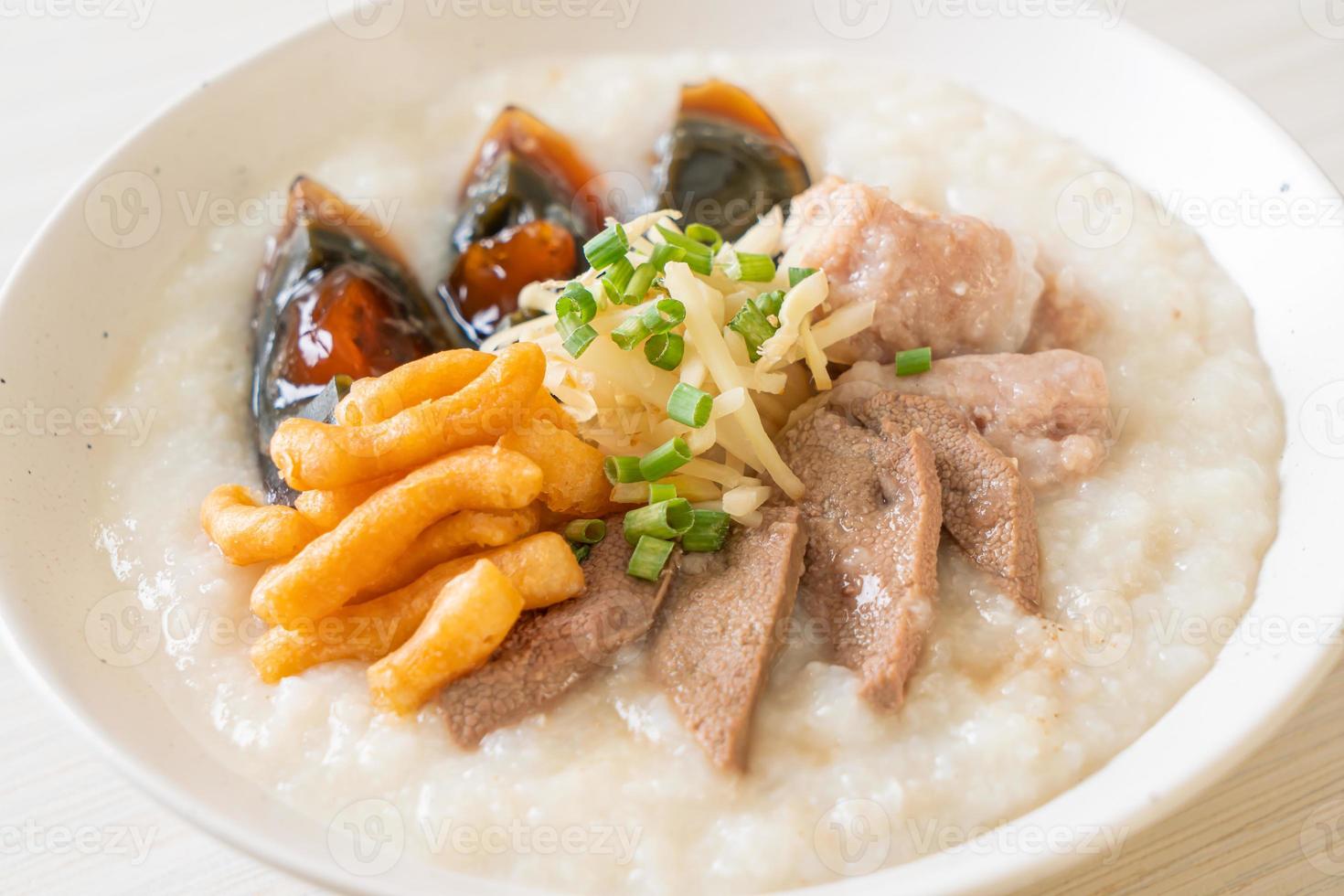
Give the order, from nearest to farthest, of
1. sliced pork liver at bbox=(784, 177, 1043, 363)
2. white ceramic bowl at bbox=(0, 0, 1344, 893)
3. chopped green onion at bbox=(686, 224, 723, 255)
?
white ceramic bowl at bbox=(0, 0, 1344, 893)
sliced pork liver at bbox=(784, 177, 1043, 363)
chopped green onion at bbox=(686, 224, 723, 255)

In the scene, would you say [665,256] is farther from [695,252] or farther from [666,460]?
[666,460]

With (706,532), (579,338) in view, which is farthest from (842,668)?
(579,338)

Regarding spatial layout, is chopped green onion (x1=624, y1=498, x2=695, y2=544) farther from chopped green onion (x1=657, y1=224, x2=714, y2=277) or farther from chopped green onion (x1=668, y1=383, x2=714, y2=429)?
chopped green onion (x1=657, y1=224, x2=714, y2=277)

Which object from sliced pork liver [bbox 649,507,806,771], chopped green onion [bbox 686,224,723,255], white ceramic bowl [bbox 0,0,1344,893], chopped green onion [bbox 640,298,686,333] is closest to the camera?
white ceramic bowl [bbox 0,0,1344,893]

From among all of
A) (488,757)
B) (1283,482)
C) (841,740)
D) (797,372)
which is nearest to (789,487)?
(797,372)

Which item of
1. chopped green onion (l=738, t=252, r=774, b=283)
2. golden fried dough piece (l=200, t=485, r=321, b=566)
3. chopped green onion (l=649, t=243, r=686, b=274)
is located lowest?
golden fried dough piece (l=200, t=485, r=321, b=566)

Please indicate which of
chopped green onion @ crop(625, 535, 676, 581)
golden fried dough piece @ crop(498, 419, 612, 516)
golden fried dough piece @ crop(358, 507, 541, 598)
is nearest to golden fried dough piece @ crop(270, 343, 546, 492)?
golden fried dough piece @ crop(498, 419, 612, 516)
